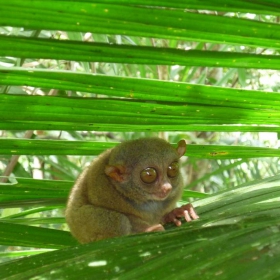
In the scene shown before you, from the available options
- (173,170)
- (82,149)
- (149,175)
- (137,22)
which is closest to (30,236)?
(82,149)

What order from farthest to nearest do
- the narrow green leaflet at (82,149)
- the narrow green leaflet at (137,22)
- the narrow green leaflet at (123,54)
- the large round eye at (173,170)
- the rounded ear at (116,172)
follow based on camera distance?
the large round eye at (173,170), the rounded ear at (116,172), the narrow green leaflet at (82,149), the narrow green leaflet at (123,54), the narrow green leaflet at (137,22)

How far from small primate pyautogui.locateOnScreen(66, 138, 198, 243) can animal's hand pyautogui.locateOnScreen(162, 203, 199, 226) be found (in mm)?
339

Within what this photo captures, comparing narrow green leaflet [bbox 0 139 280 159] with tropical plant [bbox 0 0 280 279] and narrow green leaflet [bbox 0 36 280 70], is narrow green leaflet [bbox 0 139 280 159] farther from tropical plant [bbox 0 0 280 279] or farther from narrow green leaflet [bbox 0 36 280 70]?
narrow green leaflet [bbox 0 36 280 70]

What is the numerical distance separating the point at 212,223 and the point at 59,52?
2.08 ft

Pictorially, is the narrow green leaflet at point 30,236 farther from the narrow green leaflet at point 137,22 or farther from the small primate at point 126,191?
the narrow green leaflet at point 137,22

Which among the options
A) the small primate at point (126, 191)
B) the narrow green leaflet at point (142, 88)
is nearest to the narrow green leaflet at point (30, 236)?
the small primate at point (126, 191)

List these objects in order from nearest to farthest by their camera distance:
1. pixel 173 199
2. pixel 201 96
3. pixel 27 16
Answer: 1. pixel 27 16
2. pixel 201 96
3. pixel 173 199

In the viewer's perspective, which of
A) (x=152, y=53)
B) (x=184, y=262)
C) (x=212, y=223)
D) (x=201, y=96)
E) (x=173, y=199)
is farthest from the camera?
(x=173, y=199)

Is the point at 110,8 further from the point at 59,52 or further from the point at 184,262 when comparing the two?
the point at 184,262

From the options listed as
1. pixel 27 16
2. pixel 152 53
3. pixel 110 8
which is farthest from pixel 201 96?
pixel 27 16

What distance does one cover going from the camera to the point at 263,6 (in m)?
1.56

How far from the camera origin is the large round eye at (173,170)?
9.96 feet

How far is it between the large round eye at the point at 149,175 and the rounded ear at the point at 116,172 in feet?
0.33

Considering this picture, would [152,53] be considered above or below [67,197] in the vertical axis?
above
